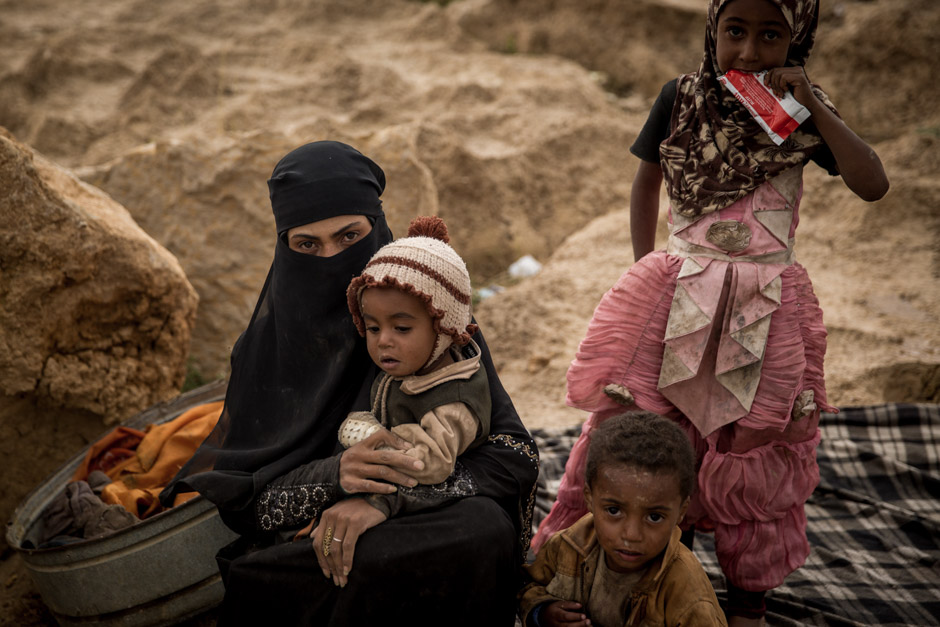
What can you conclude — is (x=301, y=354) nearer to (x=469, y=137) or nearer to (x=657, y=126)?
(x=657, y=126)

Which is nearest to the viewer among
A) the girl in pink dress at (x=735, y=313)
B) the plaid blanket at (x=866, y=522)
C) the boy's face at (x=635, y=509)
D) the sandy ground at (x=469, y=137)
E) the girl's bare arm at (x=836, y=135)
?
the boy's face at (x=635, y=509)

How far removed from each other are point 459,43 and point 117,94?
3947 millimetres

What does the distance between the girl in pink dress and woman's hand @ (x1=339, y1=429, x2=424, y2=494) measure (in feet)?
2.42

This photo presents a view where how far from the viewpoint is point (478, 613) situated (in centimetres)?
208

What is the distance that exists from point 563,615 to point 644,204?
1390 millimetres

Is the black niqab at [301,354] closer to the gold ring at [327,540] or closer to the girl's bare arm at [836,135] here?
the gold ring at [327,540]

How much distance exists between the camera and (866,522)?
3293mm

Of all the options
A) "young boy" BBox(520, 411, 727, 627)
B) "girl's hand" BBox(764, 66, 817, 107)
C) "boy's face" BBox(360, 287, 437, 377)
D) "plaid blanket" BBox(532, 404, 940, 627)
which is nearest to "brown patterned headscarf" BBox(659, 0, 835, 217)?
"girl's hand" BBox(764, 66, 817, 107)

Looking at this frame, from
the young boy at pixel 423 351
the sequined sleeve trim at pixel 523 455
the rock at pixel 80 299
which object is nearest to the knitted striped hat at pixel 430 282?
the young boy at pixel 423 351

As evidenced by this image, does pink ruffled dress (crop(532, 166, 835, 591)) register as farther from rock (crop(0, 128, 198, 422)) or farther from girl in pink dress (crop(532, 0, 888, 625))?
rock (crop(0, 128, 198, 422))

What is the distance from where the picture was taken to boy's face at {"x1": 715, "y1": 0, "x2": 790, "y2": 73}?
6.81ft

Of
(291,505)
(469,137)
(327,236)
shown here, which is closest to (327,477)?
(291,505)

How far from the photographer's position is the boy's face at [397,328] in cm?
202

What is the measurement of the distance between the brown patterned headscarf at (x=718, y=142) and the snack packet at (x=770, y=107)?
0.09 m
